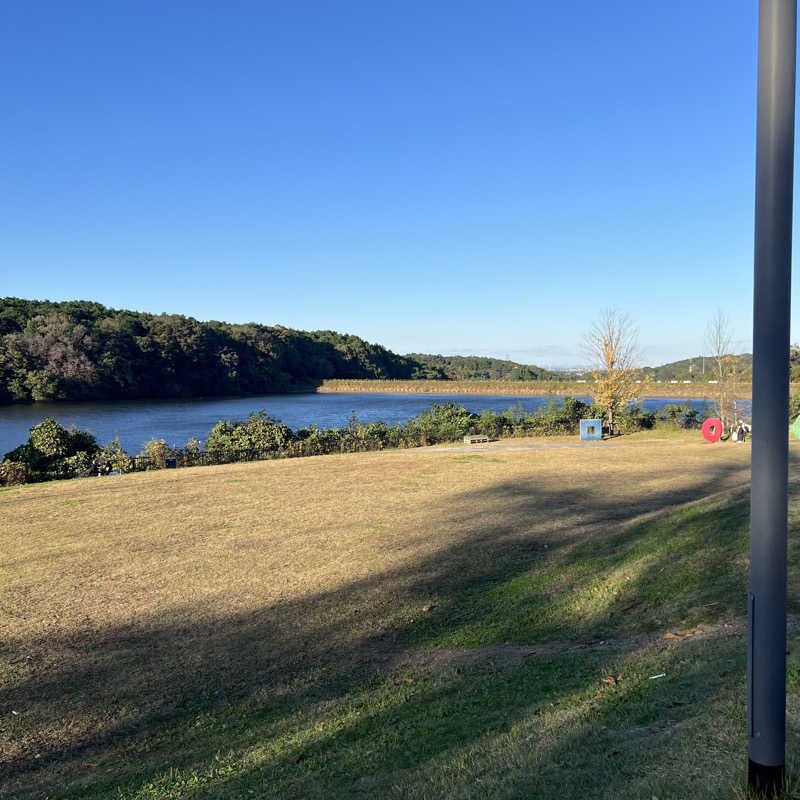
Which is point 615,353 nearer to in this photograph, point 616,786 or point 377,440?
point 377,440

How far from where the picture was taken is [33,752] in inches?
170

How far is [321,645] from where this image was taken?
5938 mm

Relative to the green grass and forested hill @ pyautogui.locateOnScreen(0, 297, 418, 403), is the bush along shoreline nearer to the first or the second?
the green grass

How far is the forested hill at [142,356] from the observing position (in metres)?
53.2

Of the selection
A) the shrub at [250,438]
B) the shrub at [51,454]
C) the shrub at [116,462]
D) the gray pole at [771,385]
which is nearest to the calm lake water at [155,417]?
the shrub at [250,438]

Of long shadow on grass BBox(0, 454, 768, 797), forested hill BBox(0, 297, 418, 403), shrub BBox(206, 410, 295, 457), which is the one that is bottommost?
long shadow on grass BBox(0, 454, 768, 797)

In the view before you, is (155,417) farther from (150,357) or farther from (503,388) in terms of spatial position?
(503,388)

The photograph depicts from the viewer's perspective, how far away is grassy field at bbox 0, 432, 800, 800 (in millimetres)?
3283

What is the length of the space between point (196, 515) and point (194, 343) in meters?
61.4

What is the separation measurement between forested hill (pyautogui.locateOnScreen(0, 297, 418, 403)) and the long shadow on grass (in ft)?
170

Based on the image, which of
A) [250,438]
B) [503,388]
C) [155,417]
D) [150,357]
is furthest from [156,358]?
[250,438]

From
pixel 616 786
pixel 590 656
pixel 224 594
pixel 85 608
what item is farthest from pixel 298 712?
pixel 85 608

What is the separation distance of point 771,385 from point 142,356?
220 feet

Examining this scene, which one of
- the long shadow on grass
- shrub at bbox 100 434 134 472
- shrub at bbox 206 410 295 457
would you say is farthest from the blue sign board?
the long shadow on grass
